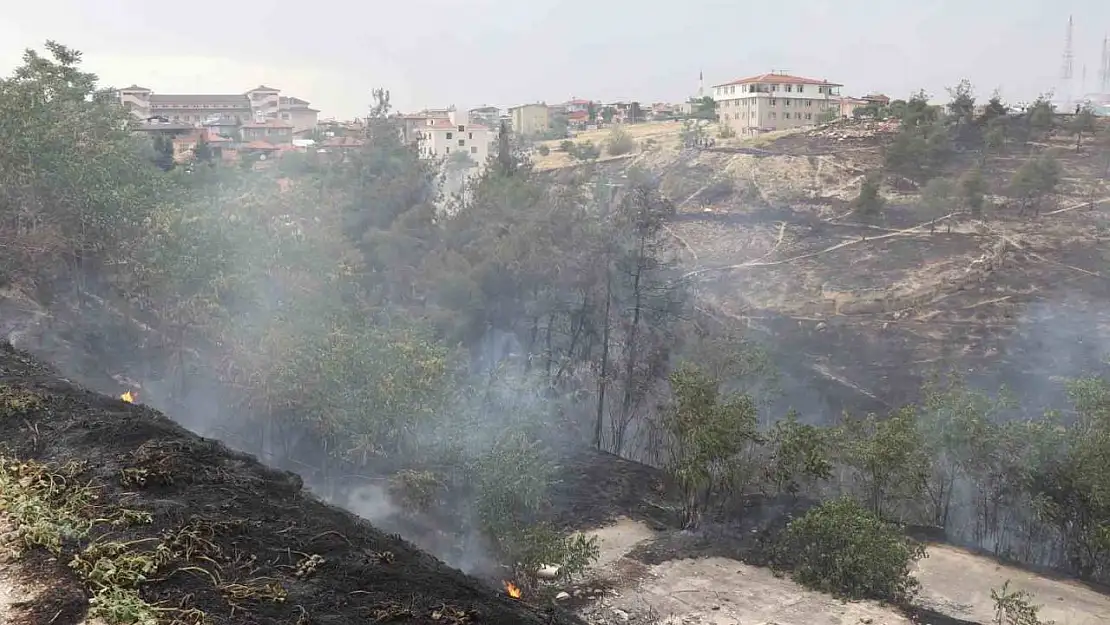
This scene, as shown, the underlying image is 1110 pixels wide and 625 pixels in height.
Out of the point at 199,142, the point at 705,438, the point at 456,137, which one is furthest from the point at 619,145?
the point at 705,438

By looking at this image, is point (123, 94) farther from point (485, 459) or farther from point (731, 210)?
point (485, 459)

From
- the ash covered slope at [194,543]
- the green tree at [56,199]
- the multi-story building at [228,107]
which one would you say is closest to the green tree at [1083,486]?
the ash covered slope at [194,543]

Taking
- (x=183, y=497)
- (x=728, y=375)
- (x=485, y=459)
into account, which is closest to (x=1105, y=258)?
(x=728, y=375)

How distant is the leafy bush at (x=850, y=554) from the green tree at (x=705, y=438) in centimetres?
230

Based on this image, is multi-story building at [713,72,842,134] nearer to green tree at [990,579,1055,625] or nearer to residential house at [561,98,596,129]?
residential house at [561,98,596,129]

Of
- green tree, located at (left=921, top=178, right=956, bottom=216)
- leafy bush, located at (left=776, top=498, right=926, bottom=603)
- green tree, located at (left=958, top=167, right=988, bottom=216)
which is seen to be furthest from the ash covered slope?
green tree, located at (left=958, top=167, right=988, bottom=216)

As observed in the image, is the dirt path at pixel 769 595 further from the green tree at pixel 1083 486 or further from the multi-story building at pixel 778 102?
the multi-story building at pixel 778 102

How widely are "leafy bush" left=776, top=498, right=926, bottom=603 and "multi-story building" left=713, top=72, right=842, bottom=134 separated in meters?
51.1

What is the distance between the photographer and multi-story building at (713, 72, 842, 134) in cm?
6369

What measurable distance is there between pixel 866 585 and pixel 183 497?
1092 cm

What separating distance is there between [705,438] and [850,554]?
145 inches

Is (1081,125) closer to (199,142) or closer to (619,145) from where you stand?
(619,145)

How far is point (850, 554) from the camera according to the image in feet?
47.0

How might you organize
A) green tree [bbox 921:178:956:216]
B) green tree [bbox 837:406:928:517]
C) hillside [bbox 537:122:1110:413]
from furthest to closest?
green tree [bbox 921:178:956:216], hillside [bbox 537:122:1110:413], green tree [bbox 837:406:928:517]
